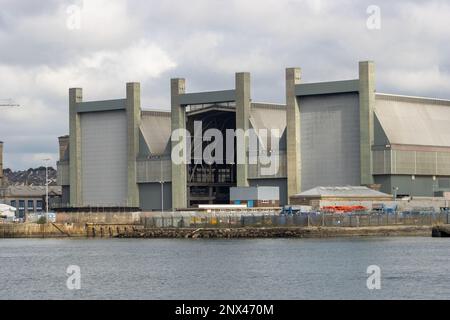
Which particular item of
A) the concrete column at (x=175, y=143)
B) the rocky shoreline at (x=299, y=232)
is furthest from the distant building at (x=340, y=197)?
the concrete column at (x=175, y=143)

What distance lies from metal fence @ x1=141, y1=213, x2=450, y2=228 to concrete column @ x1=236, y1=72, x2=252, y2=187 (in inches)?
749

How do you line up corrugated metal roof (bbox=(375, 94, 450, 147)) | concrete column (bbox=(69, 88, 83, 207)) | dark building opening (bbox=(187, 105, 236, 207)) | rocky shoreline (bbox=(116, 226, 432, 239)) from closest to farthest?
1. rocky shoreline (bbox=(116, 226, 432, 239))
2. corrugated metal roof (bbox=(375, 94, 450, 147))
3. dark building opening (bbox=(187, 105, 236, 207))
4. concrete column (bbox=(69, 88, 83, 207))

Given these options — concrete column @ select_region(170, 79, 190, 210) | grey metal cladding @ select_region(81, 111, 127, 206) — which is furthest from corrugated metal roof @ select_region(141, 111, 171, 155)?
concrete column @ select_region(170, 79, 190, 210)

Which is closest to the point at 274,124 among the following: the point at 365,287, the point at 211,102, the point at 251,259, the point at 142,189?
the point at 211,102

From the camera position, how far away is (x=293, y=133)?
Answer: 171m

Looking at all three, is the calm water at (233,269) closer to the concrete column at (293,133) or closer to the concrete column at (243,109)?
the concrete column at (293,133)

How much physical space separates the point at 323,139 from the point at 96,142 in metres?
40.5

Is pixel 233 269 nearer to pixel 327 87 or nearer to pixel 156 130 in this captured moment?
pixel 327 87

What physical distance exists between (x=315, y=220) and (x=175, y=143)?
134 feet

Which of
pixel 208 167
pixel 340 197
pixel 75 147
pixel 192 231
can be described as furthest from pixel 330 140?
pixel 75 147

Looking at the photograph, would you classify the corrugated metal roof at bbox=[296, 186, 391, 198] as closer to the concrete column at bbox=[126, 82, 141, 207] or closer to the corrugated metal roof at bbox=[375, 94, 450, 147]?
the corrugated metal roof at bbox=[375, 94, 450, 147]

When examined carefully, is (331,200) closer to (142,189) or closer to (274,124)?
(274,124)

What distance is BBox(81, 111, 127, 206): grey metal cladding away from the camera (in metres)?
191

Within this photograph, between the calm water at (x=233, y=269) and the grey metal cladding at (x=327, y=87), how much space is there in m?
33.3
